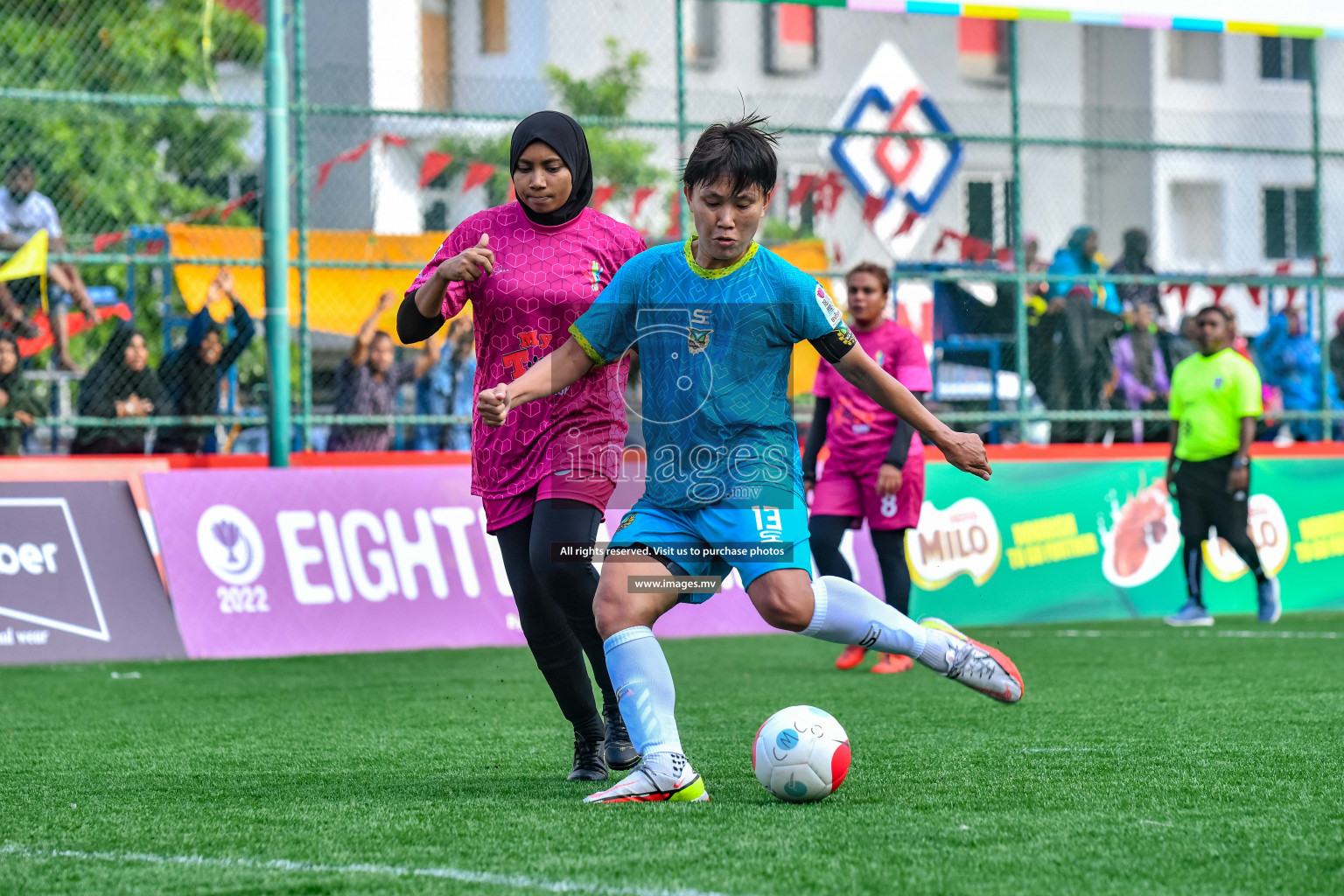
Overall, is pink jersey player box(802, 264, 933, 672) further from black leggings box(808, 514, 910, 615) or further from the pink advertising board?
the pink advertising board

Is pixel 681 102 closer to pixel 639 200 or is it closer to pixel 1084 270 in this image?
pixel 639 200

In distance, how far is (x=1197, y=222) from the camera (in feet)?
64.4

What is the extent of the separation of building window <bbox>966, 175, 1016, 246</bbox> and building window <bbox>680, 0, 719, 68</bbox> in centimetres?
278

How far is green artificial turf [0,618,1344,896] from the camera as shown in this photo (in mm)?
3551

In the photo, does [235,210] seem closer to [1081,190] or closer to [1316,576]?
[1316,576]

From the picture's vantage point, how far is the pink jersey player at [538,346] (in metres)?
4.96

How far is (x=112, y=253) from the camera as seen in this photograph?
34.3 ft

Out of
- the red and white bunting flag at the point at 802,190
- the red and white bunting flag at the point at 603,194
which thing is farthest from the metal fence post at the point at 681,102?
the red and white bunting flag at the point at 802,190

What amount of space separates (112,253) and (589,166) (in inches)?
248

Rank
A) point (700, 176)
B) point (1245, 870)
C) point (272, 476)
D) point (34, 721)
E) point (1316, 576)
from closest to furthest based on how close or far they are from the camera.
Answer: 1. point (1245, 870)
2. point (700, 176)
3. point (34, 721)
4. point (272, 476)
5. point (1316, 576)

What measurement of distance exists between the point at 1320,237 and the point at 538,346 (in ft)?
33.9

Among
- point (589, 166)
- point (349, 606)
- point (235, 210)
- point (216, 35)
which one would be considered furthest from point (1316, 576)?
point (216, 35)

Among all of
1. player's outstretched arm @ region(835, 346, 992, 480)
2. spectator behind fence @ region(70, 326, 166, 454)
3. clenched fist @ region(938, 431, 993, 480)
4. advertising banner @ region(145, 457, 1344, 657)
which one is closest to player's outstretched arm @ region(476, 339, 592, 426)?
player's outstretched arm @ region(835, 346, 992, 480)

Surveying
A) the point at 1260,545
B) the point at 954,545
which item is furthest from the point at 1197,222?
the point at 954,545
